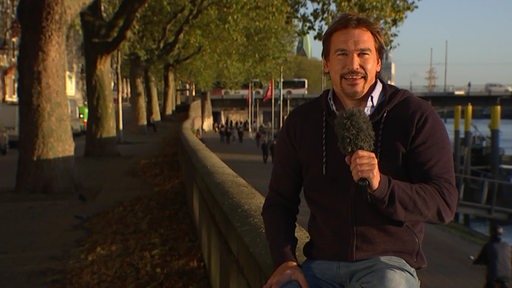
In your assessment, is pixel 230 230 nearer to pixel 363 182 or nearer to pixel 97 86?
pixel 363 182

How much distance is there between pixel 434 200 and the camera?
2.33 m

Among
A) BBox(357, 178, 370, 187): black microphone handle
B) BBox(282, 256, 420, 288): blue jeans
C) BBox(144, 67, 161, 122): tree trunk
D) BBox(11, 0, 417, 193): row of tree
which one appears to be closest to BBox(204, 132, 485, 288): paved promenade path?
BBox(11, 0, 417, 193): row of tree

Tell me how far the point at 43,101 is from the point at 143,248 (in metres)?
5.32

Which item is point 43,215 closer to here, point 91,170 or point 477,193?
point 91,170

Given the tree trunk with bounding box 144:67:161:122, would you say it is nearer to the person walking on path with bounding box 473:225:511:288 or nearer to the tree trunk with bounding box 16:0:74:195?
the tree trunk with bounding box 16:0:74:195

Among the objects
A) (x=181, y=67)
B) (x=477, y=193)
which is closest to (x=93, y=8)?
(x=477, y=193)

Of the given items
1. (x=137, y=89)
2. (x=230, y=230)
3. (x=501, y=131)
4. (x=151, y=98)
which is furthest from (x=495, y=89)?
(x=230, y=230)

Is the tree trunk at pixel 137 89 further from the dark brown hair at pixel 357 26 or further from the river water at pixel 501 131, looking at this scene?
the dark brown hair at pixel 357 26

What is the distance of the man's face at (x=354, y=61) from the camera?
2.51 meters

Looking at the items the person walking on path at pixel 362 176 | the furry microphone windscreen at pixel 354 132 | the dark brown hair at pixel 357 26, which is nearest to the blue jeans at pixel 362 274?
the person walking on path at pixel 362 176

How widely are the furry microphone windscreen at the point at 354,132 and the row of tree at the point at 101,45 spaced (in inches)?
407

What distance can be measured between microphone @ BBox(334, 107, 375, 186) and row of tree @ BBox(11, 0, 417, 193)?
33.9ft

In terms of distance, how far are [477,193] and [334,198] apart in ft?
122

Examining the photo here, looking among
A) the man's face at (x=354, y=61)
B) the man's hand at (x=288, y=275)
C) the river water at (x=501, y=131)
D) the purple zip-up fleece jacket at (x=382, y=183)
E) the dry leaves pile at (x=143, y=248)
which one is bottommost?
the river water at (x=501, y=131)
